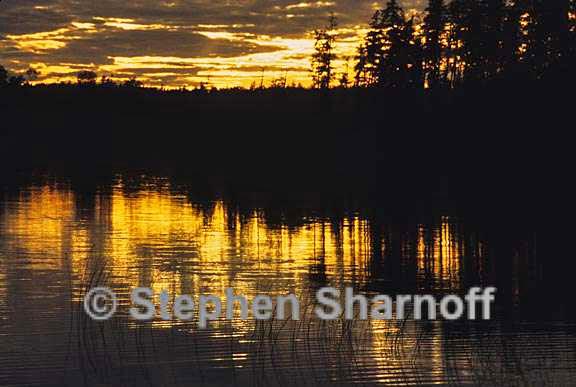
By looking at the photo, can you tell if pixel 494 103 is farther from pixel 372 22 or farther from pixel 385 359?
pixel 385 359

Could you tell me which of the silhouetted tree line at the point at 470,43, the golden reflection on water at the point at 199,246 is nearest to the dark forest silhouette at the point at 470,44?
the silhouetted tree line at the point at 470,43

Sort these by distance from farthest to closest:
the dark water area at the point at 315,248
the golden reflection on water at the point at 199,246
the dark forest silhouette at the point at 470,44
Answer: the dark forest silhouette at the point at 470,44 → the golden reflection on water at the point at 199,246 → the dark water area at the point at 315,248

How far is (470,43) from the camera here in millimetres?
91312

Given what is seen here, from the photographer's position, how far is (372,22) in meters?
102

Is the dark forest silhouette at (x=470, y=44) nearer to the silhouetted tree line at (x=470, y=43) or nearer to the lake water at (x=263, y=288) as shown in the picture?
the silhouetted tree line at (x=470, y=43)

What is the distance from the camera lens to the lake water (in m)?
16.3

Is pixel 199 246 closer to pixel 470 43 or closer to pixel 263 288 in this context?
pixel 263 288

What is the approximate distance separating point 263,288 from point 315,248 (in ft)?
27.3

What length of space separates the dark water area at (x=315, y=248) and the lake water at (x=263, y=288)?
6cm

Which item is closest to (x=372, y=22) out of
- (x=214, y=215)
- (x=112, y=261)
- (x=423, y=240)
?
(x=214, y=215)

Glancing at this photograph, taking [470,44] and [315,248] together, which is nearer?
[315,248]

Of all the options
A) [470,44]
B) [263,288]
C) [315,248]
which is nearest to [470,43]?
[470,44]

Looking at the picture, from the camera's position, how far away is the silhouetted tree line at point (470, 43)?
75.9 m

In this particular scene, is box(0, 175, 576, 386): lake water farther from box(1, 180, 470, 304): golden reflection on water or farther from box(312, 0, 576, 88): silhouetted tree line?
box(312, 0, 576, 88): silhouetted tree line
